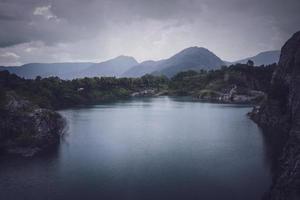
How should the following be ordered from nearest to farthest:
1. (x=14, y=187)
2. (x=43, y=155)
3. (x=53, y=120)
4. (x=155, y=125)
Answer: (x=14, y=187) → (x=43, y=155) → (x=53, y=120) → (x=155, y=125)

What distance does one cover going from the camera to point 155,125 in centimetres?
11144

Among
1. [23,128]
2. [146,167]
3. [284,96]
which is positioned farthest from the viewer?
[284,96]

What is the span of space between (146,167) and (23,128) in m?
39.8

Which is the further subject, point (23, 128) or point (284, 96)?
point (284, 96)

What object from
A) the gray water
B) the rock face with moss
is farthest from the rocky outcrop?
the rock face with moss

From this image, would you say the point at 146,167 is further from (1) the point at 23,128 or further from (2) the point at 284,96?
(2) the point at 284,96

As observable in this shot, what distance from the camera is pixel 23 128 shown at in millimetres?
80750

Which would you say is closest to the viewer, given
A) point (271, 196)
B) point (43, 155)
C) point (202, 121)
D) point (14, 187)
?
point (271, 196)

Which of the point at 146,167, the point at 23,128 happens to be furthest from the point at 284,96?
the point at 23,128

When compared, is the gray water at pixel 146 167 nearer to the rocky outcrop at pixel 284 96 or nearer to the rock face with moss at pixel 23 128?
the rock face with moss at pixel 23 128

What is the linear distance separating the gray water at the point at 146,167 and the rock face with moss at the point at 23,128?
535cm

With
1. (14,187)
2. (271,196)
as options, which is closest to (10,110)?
(14,187)

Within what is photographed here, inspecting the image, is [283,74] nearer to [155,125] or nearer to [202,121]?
[202,121]

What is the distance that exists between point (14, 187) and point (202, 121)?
→ 3228 inches
